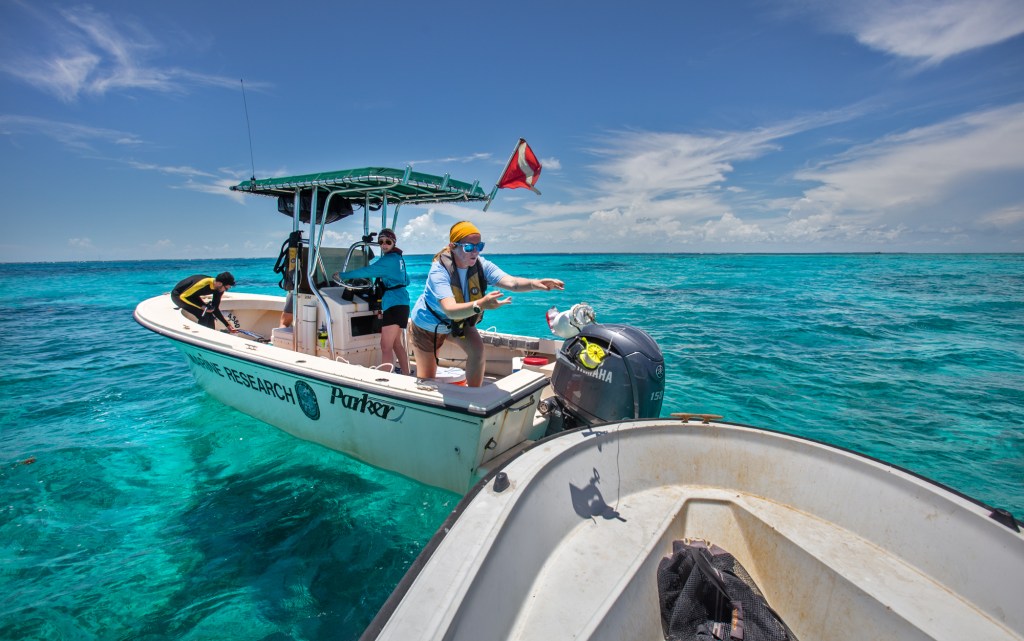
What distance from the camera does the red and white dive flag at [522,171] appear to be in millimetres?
4496

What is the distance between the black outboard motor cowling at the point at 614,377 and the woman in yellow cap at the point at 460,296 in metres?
0.75

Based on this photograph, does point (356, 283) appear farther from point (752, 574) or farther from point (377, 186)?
point (752, 574)

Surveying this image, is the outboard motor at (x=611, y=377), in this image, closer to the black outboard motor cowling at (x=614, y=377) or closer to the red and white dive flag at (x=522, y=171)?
the black outboard motor cowling at (x=614, y=377)

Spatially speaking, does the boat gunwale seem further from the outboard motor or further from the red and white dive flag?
the red and white dive flag

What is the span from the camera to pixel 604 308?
59.2 ft

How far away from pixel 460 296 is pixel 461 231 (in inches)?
19.3

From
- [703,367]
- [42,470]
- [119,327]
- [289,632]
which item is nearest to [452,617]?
[289,632]

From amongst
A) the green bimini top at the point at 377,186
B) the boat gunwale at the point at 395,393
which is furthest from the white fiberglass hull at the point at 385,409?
the green bimini top at the point at 377,186

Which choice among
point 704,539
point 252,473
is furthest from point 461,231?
point 252,473

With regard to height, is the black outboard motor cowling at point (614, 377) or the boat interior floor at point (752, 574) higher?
the black outboard motor cowling at point (614, 377)

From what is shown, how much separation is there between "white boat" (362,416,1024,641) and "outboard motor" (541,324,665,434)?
578mm

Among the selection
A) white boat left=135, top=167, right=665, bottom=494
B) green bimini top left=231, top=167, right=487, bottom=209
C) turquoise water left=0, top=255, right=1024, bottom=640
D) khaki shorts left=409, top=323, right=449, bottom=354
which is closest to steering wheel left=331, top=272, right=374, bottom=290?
white boat left=135, top=167, right=665, bottom=494

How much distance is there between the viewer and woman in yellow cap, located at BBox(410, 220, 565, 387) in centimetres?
300

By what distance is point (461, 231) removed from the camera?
3.14m
